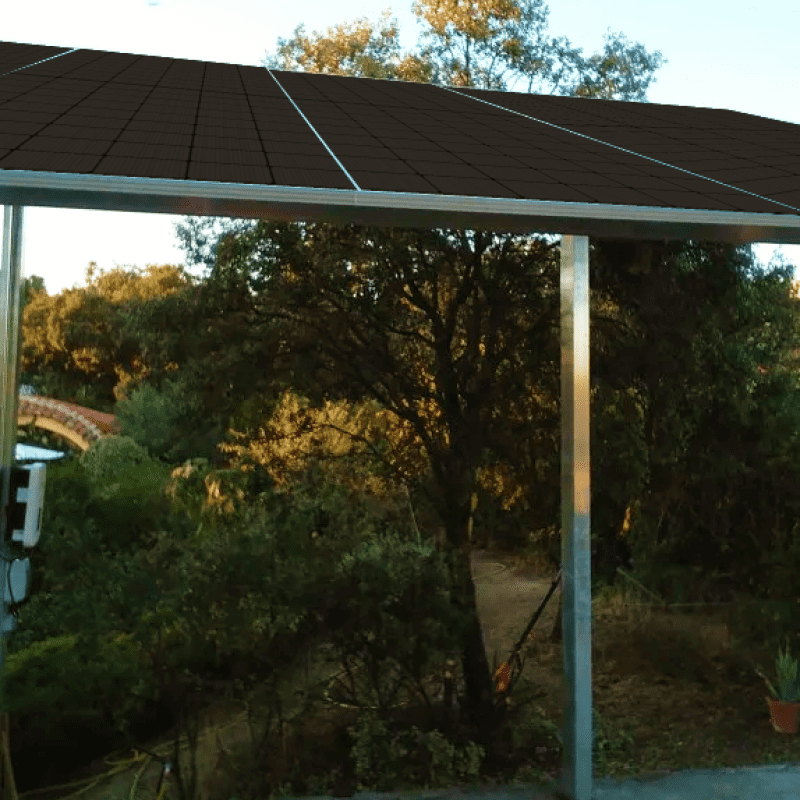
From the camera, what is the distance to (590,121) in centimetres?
611

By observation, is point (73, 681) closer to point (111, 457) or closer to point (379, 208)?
point (111, 457)

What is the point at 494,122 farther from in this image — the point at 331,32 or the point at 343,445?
the point at 331,32


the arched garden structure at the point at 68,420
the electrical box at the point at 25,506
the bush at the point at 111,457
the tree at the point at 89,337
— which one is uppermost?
the tree at the point at 89,337

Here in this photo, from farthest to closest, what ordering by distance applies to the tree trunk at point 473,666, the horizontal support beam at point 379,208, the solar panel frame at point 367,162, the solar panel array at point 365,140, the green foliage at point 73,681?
the tree trunk at point 473,666 < the green foliage at point 73,681 < the solar panel array at point 365,140 < the solar panel frame at point 367,162 < the horizontal support beam at point 379,208

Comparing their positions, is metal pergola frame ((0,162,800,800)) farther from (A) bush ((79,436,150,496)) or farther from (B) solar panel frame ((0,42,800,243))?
(A) bush ((79,436,150,496))

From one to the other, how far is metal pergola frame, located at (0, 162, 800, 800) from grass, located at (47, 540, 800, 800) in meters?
0.39

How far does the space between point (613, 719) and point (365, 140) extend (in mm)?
3898

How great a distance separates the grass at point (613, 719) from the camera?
16.0 feet

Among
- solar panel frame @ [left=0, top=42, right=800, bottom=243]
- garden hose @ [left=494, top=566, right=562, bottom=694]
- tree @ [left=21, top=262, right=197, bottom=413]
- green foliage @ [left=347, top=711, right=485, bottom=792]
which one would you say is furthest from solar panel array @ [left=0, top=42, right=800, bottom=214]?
green foliage @ [left=347, top=711, right=485, bottom=792]

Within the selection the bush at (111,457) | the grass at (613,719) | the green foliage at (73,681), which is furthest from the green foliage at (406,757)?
the bush at (111,457)

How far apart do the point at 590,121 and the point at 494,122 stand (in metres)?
0.92

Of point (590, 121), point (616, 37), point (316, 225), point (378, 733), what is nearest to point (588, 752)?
point (378, 733)

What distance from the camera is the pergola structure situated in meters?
3.31

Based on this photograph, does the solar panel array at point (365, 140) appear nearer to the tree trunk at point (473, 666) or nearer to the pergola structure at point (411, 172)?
the pergola structure at point (411, 172)
